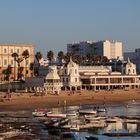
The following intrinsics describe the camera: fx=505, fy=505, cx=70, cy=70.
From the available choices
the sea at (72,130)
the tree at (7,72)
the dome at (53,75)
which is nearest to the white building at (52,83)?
the dome at (53,75)

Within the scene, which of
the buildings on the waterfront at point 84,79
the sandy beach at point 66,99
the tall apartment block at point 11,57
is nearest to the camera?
the sandy beach at point 66,99

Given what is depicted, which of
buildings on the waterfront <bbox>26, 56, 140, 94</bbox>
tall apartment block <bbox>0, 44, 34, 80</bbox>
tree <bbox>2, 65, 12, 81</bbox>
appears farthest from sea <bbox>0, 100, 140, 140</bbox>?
tall apartment block <bbox>0, 44, 34, 80</bbox>

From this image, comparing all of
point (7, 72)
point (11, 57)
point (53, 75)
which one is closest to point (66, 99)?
point (53, 75)

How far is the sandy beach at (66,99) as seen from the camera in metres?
91.9

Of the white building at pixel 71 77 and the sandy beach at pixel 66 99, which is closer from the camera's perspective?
the sandy beach at pixel 66 99

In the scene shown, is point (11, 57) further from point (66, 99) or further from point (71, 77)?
point (66, 99)

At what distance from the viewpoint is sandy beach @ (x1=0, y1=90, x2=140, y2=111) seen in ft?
301

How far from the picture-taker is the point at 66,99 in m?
103

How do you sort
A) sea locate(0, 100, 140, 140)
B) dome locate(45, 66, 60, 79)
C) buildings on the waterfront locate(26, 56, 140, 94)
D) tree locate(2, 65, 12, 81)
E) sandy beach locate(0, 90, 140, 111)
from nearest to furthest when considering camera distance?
sea locate(0, 100, 140, 140) < sandy beach locate(0, 90, 140, 111) < dome locate(45, 66, 60, 79) < buildings on the waterfront locate(26, 56, 140, 94) < tree locate(2, 65, 12, 81)

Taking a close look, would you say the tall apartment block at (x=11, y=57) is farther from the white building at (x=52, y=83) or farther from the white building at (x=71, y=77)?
the white building at (x=52, y=83)

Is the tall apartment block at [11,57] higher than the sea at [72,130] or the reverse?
higher

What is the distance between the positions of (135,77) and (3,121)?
76.2m

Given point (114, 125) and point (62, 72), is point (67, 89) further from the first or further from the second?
point (114, 125)

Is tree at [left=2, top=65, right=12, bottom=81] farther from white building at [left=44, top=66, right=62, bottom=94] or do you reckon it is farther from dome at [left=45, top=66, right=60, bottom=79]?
white building at [left=44, top=66, right=62, bottom=94]
